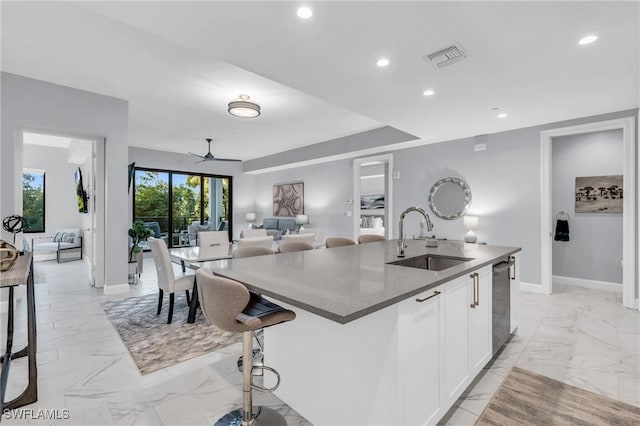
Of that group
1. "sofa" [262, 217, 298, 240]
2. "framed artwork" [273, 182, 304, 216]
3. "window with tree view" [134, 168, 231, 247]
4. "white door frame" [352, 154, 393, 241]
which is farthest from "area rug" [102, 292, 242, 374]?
"framed artwork" [273, 182, 304, 216]

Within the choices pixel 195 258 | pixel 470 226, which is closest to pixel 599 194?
pixel 470 226

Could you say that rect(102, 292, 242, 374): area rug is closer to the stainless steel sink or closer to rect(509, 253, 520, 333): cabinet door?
the stainless steel sink

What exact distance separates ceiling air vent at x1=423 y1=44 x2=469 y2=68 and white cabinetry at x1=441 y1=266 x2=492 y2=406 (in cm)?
169

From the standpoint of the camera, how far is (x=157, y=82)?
3.77 meters

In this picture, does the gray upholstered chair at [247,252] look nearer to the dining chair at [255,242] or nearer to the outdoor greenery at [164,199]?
the dining chair at [255,242]

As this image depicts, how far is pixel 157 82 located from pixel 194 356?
10.7 feet

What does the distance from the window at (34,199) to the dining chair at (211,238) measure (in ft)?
20.2

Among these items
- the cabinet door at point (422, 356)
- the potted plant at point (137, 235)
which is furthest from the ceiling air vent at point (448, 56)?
the potted plant at point (137, 235)

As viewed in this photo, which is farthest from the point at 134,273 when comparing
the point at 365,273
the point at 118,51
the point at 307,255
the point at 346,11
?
the point at 346,11

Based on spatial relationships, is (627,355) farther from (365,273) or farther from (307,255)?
(307,255)

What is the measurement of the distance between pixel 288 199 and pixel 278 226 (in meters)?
0.83

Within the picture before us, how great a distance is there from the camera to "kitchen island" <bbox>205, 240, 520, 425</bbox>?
1290 millimetres

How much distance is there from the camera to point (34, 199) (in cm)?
764

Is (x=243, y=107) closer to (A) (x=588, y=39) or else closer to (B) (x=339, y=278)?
(B) (x=339, y=278)
